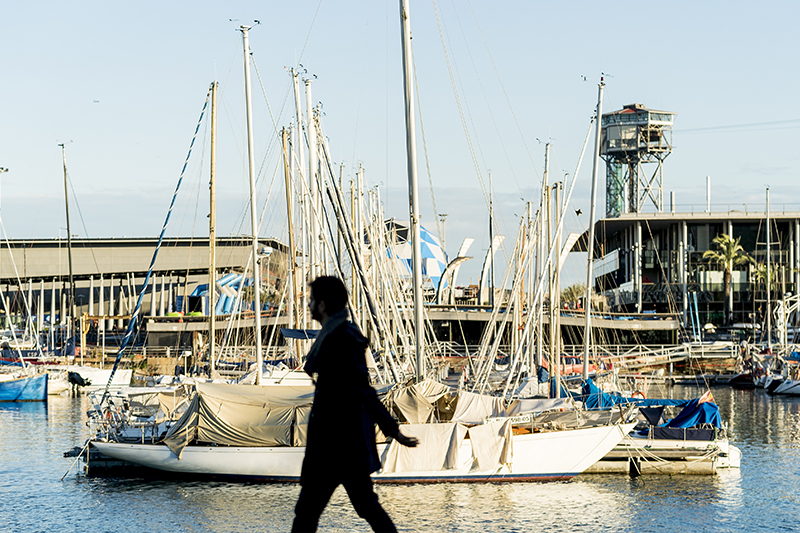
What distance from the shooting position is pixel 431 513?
1844cm

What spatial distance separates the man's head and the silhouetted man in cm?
14

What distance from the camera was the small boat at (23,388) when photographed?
163 feet

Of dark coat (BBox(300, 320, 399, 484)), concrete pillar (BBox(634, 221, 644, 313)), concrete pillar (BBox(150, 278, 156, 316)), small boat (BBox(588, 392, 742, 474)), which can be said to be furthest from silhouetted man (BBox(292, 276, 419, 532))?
concrete pillar (BBox(634, 221, 644, 313))

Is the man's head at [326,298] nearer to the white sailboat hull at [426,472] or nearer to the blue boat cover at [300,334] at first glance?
the white sailboat hull at [426,472]

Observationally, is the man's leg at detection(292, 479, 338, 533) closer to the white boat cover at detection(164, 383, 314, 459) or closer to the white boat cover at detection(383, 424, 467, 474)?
the white boat cover at detection(164, 383, 314, 459)

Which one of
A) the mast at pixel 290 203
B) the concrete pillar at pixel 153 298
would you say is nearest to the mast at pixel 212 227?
the mast at pixel 290 203

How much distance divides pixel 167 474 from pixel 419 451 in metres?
6.57

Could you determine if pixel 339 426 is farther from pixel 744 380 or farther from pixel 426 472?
pixel 744 380

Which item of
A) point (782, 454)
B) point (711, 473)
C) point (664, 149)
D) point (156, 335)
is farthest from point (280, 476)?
point (664, 149)

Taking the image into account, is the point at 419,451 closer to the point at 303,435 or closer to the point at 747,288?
the point at 303,435

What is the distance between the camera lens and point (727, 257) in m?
95.9

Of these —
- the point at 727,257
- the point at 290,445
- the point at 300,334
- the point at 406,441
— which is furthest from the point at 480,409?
the point at 727,257

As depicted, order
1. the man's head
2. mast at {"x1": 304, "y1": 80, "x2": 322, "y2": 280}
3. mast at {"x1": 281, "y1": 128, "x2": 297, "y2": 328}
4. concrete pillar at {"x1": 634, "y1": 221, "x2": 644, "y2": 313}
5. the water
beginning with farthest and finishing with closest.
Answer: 1. concrete pillar at {"x1": 634, "y1": 221, "x2": 644, "y2": 313}
2. mast at {"x1": 281, "y1": 128, "x2": 297, "y2": 328}
3. mast at {"x1": 304, "y1": 80, "x2": 322, "y2": 280}
4. the water
5. the man's head

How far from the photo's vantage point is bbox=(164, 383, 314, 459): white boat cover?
21.0 meters
